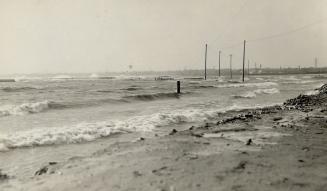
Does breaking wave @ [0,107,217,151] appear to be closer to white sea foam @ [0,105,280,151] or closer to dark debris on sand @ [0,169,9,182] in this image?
white sea foam @ [0,105,280,151]

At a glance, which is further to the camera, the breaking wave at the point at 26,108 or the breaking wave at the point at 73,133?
the breaking wave at the point at 26,108

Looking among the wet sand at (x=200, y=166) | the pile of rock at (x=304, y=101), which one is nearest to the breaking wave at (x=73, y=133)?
the wet sand at (x=200, y=166)

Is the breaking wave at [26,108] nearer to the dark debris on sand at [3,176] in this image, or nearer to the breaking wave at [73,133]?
the breaking wave at [73,133]

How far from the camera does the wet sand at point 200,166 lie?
5160 mm

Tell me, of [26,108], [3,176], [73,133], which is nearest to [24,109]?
[26,108]

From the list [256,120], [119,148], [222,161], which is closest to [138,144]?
[119,148]

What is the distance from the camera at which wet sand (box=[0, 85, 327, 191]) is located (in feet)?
16.9

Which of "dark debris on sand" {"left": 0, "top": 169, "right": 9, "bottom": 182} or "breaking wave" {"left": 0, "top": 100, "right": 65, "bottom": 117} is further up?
"dark debris on sand" {"left": 0, "top": 169, "right": 9, "bottom": 182}

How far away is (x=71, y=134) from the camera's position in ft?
36.4

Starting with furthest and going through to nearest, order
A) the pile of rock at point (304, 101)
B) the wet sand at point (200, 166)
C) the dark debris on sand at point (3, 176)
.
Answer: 1. the pile of rock at point (304, 101)
2. the dark debris on sand at point (3, 176)
3. the wet sand at point (200, 166)

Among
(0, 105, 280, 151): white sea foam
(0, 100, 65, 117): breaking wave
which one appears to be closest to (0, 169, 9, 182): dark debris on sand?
(0, 105, 280, 151): white sea foam

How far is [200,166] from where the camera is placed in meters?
6.07

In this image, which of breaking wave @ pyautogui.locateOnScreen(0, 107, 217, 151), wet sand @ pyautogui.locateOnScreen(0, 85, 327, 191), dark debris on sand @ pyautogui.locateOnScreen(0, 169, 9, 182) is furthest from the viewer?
breaking wave @ pyautogui.locateOnScreen(0, 107, 217, 151)

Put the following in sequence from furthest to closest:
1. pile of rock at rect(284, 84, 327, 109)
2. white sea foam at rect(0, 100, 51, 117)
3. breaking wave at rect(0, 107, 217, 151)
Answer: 1. white sea foam at rect(0, 100, 51, 117)
2. pile of rock at rect(284, 84, 327, 109)
3. breaking wave at rect(0, 107, 217, 151)
